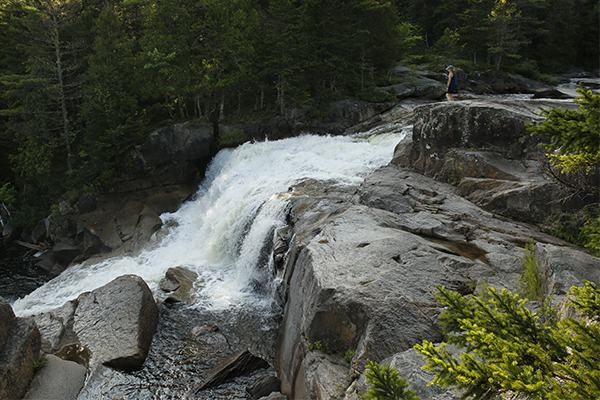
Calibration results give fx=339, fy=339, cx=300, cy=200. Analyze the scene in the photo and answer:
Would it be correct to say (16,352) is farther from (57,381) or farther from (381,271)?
(381,271)

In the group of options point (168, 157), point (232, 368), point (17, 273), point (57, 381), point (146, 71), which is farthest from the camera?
point (146, 71)

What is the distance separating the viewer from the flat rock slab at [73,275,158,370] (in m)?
8.18

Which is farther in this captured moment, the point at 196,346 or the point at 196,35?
the point at 196,35

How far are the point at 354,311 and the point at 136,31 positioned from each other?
28.3 meters

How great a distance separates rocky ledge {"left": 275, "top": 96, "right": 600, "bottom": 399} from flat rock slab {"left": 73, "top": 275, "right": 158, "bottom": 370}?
3.62 metres

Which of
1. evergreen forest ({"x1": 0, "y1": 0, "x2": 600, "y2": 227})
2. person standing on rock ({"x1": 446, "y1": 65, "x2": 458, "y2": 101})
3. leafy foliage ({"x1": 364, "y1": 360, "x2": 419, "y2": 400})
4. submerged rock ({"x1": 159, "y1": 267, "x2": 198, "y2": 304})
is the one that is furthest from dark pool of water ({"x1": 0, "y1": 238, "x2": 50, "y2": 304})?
person standing on rock ({"x1": 446, "y1": 65, "x2": 458, "y2": 101})

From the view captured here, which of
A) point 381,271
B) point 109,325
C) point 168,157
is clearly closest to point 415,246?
point 381,271

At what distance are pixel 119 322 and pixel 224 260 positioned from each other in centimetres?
433

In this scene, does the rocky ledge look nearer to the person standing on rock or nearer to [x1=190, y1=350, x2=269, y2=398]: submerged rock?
[x1=190, y1=350, x2=269, y2=398]: submerged rock

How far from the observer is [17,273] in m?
17.6

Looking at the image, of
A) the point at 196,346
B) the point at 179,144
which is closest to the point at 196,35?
the point at 179,144

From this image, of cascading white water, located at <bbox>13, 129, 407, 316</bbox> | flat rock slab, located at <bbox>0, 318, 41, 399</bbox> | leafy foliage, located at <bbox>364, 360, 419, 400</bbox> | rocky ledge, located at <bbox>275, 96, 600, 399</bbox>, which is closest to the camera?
leafy foliage, located at <bbox>364, 360, 419, 400</bbox>

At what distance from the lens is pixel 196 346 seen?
28.4ft

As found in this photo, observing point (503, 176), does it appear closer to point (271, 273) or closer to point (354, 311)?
point (354, 311)
